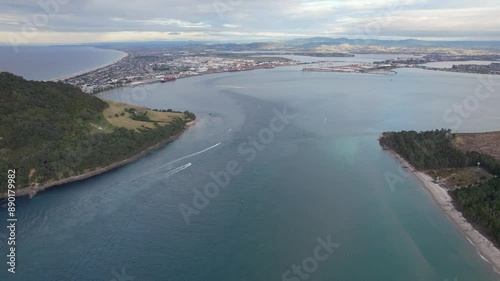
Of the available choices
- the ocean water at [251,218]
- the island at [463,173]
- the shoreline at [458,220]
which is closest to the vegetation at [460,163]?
the island at [463,173]

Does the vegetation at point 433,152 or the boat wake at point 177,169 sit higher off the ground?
the vegetation at point 433,152

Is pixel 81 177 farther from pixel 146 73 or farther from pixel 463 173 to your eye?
pixel 146 73

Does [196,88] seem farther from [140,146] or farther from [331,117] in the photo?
[140,146]

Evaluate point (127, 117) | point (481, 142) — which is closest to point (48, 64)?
point (127, 117)

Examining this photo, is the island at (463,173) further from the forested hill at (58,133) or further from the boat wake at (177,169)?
the forested hill at (58,133)

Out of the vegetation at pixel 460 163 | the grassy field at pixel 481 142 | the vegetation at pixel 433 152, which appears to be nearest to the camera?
the vegetation at pixel 460 163

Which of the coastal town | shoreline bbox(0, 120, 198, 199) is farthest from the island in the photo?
the coastal town

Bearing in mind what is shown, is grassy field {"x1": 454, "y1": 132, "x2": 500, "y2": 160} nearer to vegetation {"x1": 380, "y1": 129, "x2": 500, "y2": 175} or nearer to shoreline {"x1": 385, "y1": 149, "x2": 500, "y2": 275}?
vegetation {"x1": 380, "y1": 129, "x2": 500, "y2": 175}

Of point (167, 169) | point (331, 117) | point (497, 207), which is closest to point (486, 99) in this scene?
point (331, 117)
